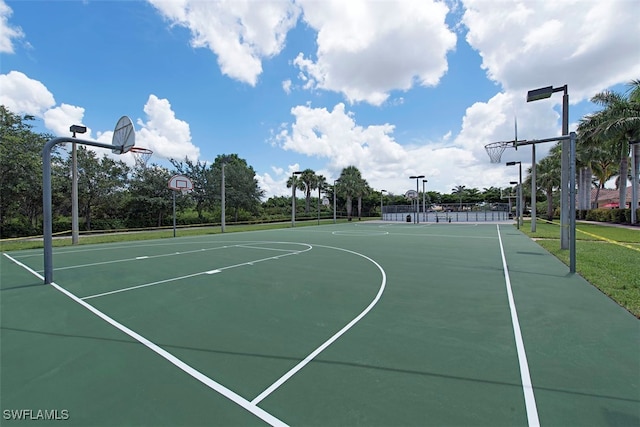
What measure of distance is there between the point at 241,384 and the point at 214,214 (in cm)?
4228

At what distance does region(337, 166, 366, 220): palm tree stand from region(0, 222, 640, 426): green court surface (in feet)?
141

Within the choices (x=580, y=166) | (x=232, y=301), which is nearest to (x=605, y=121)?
(x=580, y=166)

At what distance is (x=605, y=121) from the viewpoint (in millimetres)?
24234

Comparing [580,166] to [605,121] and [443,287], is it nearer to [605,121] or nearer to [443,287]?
[605,121]

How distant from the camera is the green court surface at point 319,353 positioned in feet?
9.15

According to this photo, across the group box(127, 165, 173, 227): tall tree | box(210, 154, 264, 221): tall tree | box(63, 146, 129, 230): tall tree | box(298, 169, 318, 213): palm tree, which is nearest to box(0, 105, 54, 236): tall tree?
box(63, 146, 129, 230): tall tree

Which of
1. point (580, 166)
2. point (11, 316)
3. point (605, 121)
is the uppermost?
point (605, 121)

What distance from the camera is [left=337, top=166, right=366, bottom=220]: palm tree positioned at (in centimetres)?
5038

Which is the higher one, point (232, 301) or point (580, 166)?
point (580, 166)

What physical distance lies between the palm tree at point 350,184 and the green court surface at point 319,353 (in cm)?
4293

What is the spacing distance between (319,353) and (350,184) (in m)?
47.2

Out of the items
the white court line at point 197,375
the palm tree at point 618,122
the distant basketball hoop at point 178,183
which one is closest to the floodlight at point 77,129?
the distant basketball hoop at point 178,183

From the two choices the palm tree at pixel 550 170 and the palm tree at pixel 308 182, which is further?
the palm tree at pixel 308 182

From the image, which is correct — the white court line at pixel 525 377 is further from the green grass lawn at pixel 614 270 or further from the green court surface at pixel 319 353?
the green grass lawn at pixel 614 270
